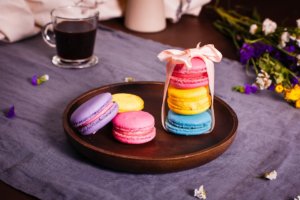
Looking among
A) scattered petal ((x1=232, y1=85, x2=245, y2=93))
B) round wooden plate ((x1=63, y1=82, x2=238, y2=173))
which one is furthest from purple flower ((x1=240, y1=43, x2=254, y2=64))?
round wooden plate ((x1=63, y1=82, x2=238, y2=173))

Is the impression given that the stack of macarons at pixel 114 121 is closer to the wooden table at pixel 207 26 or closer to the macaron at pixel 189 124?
the macaron at pixel 189 124

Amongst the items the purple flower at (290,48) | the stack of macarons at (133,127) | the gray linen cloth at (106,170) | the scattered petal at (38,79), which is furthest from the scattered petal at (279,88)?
the scattered petal at (38,79)

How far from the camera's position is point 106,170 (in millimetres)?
852

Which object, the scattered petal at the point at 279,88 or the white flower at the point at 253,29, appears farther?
the white flower at the point at 253,29

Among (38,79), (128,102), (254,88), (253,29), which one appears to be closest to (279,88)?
(254,88)

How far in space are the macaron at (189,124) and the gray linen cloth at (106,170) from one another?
6 centimetres

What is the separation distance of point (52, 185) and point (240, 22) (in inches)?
33.3

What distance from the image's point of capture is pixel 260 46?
4.17ft

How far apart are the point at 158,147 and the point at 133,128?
5 centimetres


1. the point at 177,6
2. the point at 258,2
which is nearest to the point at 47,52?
the point at 177,6

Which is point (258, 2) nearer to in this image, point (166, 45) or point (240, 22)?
point (240, 22)

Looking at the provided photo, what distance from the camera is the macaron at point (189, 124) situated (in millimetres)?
894

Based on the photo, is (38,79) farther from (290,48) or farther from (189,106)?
(290,48)

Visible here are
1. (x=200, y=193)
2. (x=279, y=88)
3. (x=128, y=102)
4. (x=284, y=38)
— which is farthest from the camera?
(x=284, y=38)
